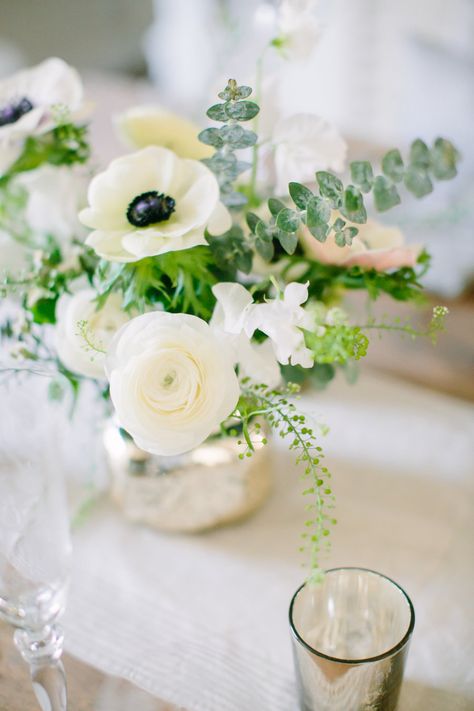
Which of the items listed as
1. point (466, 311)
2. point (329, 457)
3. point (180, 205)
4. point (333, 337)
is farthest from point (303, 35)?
point (466, 311)

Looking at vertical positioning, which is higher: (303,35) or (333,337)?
(303,35)

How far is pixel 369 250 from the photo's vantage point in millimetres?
585

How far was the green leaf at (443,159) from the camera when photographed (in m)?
0.56

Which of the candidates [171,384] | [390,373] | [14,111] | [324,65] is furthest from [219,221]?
[324,65]

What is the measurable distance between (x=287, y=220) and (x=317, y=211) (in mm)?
21

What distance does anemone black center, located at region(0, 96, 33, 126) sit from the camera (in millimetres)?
655

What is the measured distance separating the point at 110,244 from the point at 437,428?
19.5 inches

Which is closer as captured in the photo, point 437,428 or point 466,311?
point 437,428

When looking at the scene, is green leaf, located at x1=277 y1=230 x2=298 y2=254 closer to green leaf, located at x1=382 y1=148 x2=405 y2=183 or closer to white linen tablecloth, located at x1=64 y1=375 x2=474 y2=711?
green leaf, located at x1=382 y1=148 x2=405 y2=183

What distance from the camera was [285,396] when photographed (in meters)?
0.50

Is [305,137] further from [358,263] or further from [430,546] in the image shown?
[430,546]

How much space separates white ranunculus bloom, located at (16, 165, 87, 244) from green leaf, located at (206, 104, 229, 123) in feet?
0.79

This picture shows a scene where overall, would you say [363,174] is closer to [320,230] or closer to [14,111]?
[320,230]

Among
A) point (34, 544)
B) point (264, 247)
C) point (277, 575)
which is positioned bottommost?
point (277, 575)
